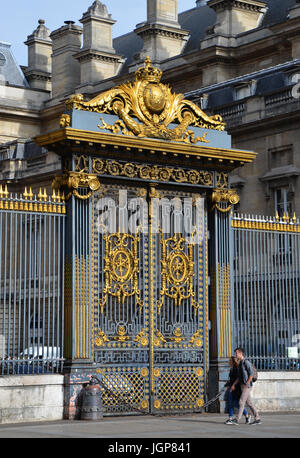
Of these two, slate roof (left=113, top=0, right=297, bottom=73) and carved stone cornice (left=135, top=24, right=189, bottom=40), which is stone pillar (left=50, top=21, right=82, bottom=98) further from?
carved stone cornice (left=135, top=24, right=189, bottom=40)

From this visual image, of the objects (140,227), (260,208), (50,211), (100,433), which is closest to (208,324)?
(140,227)

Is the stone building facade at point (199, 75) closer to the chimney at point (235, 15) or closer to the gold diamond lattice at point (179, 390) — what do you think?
the chimney at point (235, 15)

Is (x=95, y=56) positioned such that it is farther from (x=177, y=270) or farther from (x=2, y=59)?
(x=177, y=270)

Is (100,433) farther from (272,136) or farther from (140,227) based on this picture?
(272,136)

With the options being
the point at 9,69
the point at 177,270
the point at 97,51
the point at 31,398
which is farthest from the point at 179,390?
the point at 9,69

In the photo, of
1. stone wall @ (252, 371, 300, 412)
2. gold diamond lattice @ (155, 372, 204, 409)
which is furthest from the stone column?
stone wall @ (252, 371, 300, 412)

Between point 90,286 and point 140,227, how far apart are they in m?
1.55

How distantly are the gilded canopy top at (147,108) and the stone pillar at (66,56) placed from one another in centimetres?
4426

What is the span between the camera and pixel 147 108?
60.0ft

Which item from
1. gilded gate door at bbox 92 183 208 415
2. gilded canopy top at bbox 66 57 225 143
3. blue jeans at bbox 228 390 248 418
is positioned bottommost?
Result: blue jeans at bbox 228 390 248 418

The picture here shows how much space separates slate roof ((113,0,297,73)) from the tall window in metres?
14.6

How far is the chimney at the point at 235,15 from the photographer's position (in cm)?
5078

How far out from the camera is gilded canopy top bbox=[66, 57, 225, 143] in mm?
17781

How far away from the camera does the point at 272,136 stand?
3716 centimetres
